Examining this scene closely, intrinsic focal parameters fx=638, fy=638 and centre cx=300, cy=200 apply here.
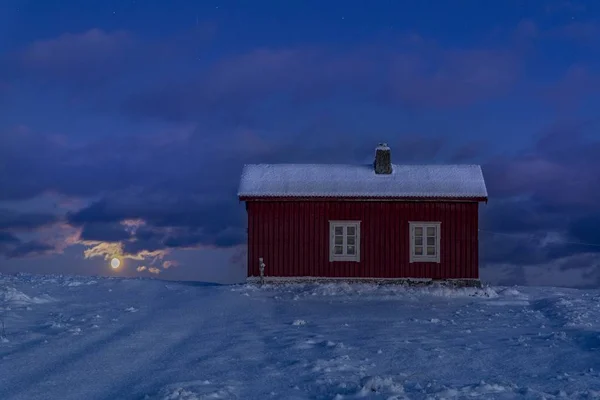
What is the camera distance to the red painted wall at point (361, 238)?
2694 centimetres

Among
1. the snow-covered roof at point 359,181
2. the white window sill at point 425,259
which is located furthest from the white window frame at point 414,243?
the snow-covered roof at point 359,181

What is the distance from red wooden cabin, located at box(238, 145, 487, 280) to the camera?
88.3 ft

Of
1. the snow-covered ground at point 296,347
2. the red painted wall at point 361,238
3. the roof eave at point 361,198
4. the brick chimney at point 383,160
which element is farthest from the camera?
the brick chimney at point 383,160

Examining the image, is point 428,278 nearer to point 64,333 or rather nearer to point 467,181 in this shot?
point 467,181

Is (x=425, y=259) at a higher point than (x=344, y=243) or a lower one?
lower

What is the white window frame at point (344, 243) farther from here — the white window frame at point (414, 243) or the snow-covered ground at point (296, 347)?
the snow-covered ground at point (296, 347)

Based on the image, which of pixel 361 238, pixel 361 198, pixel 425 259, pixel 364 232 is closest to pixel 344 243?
pixel 361 238

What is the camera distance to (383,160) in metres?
29.1

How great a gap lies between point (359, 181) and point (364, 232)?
Answer: 2364 millimetres

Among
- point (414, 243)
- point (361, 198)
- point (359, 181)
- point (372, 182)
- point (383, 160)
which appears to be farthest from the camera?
point (383, 160)

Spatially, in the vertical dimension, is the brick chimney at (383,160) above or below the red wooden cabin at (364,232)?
above

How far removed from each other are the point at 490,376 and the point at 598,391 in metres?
1.76

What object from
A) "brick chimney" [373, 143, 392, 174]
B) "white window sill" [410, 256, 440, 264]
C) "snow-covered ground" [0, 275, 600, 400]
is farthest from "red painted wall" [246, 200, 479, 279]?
"snow-covered ground" [0, 275, 600, 400]

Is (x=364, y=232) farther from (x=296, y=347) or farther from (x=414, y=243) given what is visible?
(x=296, y=347)
